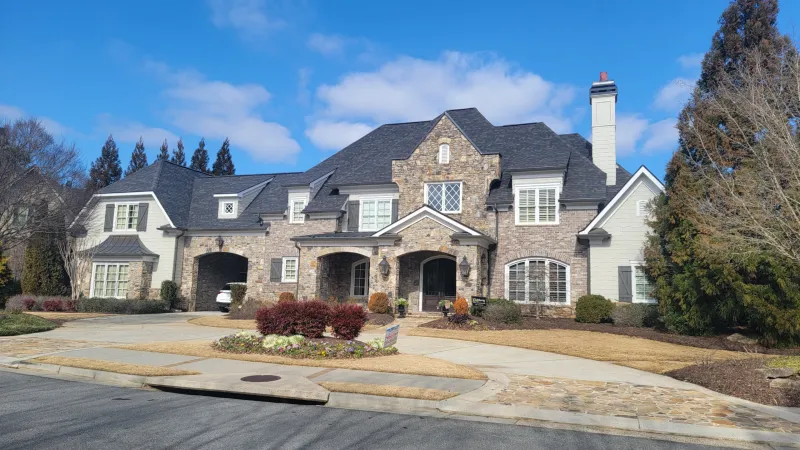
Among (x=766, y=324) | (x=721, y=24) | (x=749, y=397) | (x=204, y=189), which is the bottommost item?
(x=749, y=397)

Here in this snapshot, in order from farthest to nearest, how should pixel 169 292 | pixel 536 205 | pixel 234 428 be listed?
pixel 169 292
pixel 536 205
pixel 234 428

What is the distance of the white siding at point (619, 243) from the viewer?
2108 cm

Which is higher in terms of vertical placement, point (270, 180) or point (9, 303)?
point (270, 180)

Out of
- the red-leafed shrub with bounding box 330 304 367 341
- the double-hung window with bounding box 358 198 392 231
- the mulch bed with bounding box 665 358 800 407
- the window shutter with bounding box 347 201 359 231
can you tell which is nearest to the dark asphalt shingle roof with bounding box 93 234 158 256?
the window shutter with bounding box 347 201 359 231

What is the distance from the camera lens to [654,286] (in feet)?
66.8

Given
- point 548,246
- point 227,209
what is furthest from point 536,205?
point 227,209

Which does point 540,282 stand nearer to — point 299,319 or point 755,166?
point 755,166

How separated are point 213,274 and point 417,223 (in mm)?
14618

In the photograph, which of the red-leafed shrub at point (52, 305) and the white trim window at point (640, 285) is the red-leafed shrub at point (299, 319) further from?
the red-leafed shrub at point (52, 305)

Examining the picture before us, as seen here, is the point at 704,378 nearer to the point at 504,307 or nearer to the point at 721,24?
the point at 504,307

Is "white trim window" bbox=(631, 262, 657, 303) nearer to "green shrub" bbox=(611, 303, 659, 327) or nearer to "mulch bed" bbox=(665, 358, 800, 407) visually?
"green shrub" bbox=(611, 303, 659, 327)

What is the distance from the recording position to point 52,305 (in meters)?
25.0

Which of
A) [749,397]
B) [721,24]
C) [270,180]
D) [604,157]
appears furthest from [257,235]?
[749,397]

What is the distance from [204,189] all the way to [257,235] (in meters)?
6.85
